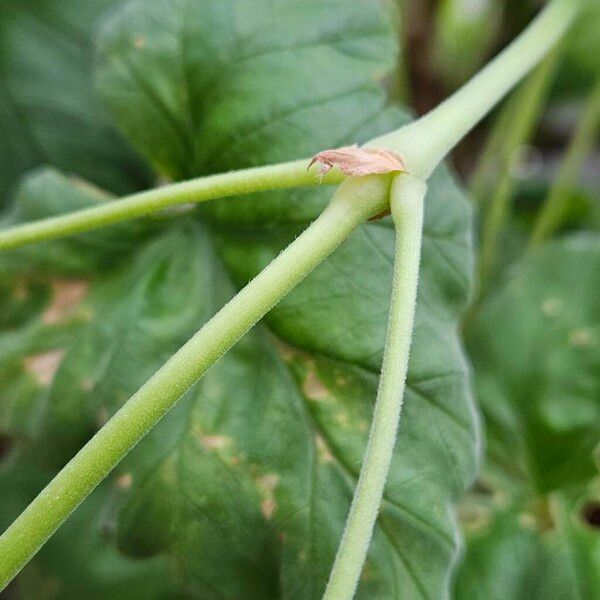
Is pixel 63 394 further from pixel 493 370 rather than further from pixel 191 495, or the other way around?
pixel 493 370

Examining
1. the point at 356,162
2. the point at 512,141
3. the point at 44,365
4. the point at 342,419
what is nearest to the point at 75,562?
the point at 44,365

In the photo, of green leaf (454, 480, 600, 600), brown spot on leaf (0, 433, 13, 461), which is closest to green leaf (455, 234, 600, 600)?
green leaf (454, 480, 600, 600)

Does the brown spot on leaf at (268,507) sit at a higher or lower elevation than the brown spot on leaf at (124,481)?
lower

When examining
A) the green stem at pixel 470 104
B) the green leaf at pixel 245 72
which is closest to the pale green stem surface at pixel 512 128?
the green stem at pixel 470 104

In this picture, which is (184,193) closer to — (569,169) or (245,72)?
(245,72)

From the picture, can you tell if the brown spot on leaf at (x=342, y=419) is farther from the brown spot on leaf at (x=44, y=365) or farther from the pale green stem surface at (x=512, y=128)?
the pale green stem surface at (x=512, y=128)

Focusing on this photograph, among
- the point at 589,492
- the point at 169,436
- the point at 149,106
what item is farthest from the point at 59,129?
the point at 589,492
